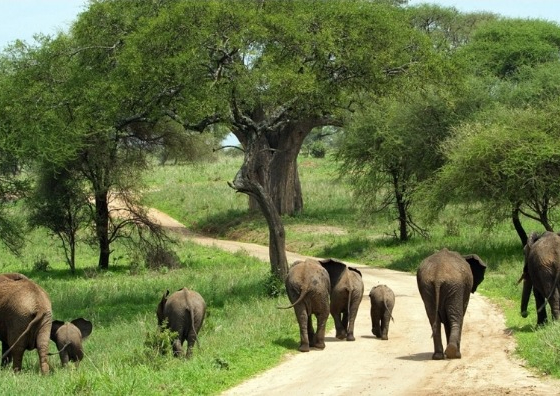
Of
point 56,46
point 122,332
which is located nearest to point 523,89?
point 56,46

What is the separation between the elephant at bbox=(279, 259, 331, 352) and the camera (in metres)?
17.8

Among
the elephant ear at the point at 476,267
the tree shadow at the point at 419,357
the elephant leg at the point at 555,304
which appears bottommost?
the tree shadow at the point at 419,357

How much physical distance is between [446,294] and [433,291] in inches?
8.4

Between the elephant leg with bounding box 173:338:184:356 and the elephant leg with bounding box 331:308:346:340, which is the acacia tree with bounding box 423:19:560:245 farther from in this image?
the elephant leg with bounding box 173:338:184:356

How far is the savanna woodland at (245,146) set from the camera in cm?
2355

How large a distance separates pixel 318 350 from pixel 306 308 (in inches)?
31.5

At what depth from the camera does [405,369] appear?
15.2m

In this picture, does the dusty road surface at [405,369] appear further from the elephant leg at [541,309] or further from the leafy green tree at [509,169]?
the leafy green tree at [509,169]

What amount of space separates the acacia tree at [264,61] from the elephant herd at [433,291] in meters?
7.86

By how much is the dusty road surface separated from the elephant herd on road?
19.9 inches

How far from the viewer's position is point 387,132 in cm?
3903

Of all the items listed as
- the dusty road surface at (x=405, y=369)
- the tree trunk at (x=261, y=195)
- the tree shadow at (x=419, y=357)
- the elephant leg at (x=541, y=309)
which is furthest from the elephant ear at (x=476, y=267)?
the tree trunk at (x=261, y=195)

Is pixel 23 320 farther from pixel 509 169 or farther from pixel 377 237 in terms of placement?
pixel 377 237

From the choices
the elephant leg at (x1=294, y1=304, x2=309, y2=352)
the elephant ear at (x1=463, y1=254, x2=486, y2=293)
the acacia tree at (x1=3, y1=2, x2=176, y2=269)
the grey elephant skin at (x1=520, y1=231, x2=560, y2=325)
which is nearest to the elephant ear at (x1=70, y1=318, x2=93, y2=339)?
the elephant leg at (x1=294, y1=304, x2=309, y2=352)
